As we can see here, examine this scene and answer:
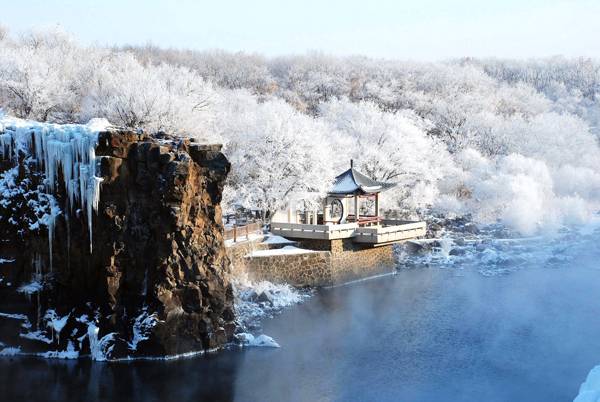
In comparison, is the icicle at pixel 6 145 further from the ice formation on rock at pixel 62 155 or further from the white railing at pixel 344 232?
the white railing at pixel 344 232

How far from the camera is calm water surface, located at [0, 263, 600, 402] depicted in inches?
817

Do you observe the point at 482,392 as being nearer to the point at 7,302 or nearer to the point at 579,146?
the point at 7,302

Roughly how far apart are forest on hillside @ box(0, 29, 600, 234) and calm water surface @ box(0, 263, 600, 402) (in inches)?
489

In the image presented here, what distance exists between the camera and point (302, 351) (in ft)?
80.7

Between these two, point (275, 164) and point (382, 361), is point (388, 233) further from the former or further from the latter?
point (382, 361)

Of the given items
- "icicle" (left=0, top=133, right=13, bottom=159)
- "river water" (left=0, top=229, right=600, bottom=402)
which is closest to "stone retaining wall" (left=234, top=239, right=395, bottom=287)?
"river water" (left=0, top=229, right=600, bottom=402)

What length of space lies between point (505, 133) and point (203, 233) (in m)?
53.5

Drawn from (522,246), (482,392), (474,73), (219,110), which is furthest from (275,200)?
(474,73)

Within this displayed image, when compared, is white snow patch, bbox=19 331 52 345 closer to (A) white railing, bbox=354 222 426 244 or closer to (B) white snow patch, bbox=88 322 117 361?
(B) white snow patch, bbox=88 322 117 361

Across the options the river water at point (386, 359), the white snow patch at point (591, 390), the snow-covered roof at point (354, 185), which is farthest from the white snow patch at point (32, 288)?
the snow-covered roof at point (354, 185)

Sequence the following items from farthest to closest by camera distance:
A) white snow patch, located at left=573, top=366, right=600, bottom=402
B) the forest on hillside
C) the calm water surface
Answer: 1. the forest on hillside
2. the calm water surface
3. white snow patch, located at left=573, top=366, right=600, bottom=402

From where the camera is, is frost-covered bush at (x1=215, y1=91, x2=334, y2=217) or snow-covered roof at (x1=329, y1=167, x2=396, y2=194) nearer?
snow-covered roof at (x1=329, y1=167, x2=396, y2=194)

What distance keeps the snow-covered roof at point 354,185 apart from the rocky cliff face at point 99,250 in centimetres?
1509

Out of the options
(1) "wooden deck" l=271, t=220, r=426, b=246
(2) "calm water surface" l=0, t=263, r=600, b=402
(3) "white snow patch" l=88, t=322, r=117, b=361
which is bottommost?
(2) "calm water surface" l=0, t=263, r=600, b=402
